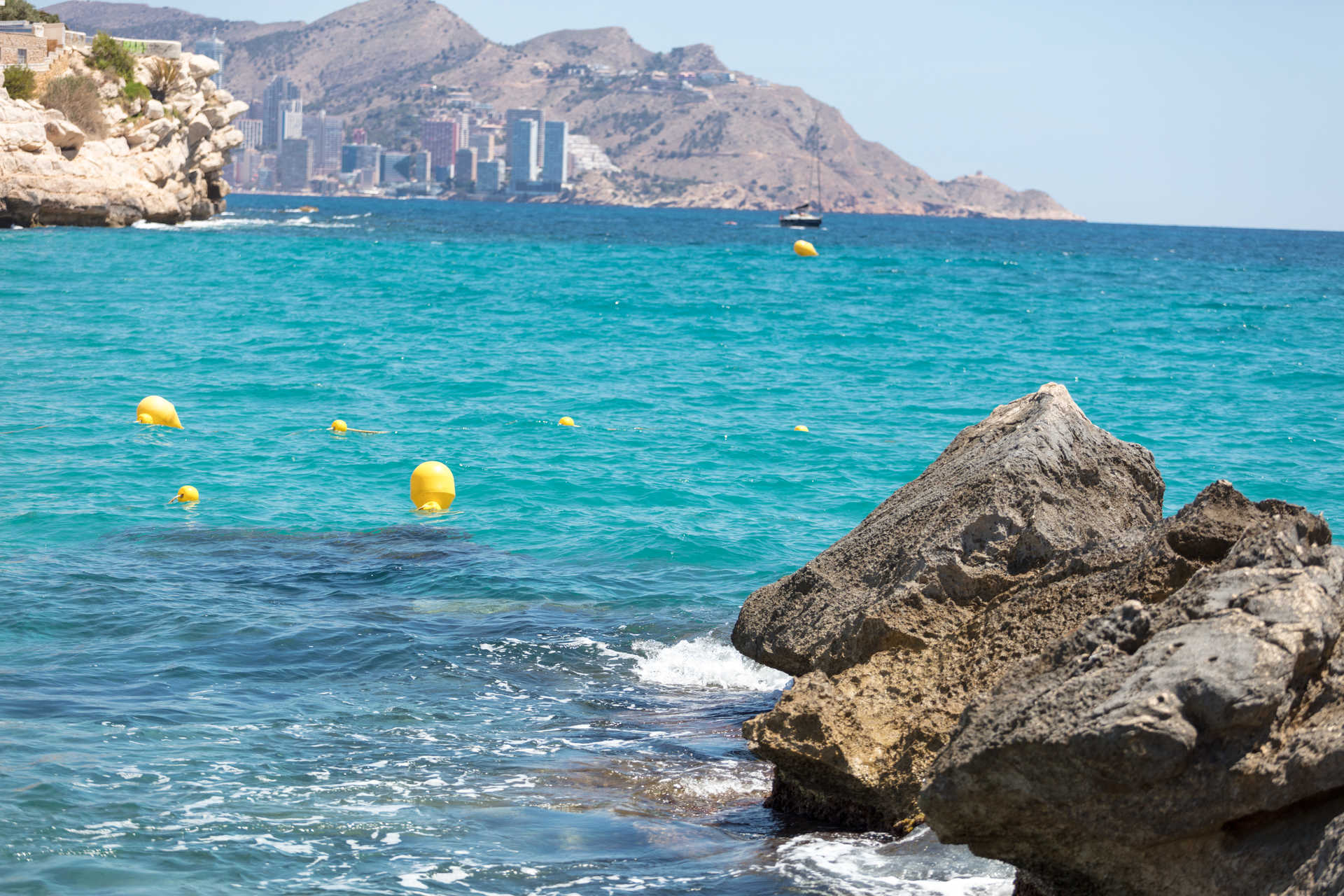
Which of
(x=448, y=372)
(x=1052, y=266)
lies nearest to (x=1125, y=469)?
(x=448, y=372)

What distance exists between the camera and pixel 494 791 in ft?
20.0

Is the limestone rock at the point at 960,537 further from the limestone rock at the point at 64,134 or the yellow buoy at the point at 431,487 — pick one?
the limestone rock at the point at 64,134

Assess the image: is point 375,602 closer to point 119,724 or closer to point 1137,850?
point 119,724

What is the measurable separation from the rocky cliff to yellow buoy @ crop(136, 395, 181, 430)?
123ft

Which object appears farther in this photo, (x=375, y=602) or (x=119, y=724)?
(x=375, y=602)

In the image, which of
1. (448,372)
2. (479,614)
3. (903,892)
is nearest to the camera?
(903,892)

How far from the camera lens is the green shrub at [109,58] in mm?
58250

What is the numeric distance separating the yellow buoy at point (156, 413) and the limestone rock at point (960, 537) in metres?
12.4

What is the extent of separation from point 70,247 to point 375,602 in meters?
37.6

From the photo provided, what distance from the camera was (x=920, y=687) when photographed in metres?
5.55

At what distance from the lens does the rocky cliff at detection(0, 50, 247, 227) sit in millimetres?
49062

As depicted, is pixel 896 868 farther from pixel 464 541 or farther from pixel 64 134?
pixel 64 134

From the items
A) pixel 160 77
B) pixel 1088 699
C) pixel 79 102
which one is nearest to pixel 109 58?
pixel 160 77

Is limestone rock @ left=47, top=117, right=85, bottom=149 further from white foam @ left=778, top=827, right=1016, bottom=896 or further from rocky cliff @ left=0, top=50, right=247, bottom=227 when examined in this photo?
white foam @ left=778, top=827, right=1016, bottom=896
